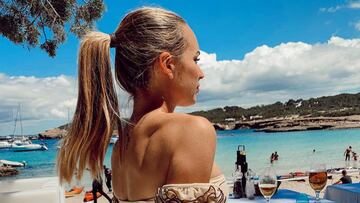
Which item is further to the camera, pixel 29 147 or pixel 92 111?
pixel 29 147

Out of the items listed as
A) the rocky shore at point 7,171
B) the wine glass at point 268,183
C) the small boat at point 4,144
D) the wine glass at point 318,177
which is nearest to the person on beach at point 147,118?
the wine glass at point 268,183

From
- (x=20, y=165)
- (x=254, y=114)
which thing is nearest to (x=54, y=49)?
(x=20, y=165)

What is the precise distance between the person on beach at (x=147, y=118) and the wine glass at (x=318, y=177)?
4.77 feet

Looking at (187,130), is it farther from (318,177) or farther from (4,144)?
(4,144)

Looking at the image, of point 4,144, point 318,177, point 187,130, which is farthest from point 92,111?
point 4,144

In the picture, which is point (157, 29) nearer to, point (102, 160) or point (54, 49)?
point (102, 160)

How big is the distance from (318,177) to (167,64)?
155 centimetres

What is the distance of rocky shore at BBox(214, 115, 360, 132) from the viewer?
6438 centimetres

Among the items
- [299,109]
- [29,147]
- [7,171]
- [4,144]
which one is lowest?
[7,171]

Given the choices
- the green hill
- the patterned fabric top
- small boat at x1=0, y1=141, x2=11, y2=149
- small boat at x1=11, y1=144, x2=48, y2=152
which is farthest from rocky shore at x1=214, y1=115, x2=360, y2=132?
the patterned fabric top

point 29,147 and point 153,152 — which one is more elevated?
point 153,152

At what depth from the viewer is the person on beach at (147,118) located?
0.84 metres

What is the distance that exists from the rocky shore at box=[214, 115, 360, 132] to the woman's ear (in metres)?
63.0

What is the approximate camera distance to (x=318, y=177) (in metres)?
2.27
